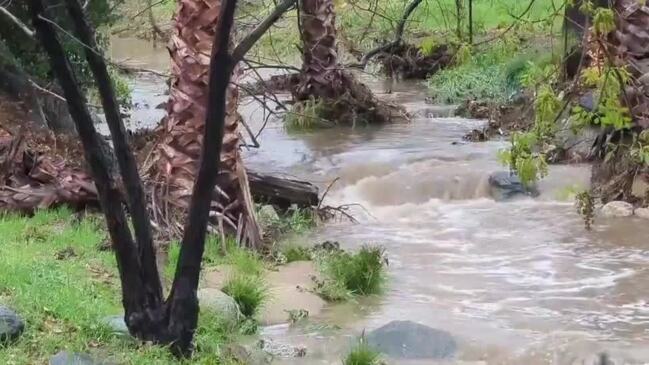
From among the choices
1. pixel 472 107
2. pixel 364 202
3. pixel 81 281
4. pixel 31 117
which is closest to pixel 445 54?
pixel 472 107

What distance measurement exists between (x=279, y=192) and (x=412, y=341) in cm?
423

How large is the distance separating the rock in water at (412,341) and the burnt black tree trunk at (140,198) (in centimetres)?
152

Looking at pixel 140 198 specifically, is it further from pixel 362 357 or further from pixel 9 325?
pixel 362 357

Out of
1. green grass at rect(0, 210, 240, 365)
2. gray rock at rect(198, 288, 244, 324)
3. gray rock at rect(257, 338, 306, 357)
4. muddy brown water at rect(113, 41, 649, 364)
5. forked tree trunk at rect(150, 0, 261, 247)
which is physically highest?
forked tree trunk at rect(150, 0, 261, 247)

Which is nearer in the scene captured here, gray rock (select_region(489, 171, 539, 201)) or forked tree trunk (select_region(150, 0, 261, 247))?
forked tree trunk (select_region(150, 0, 261, 247))

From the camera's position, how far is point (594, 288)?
8547 millimetres

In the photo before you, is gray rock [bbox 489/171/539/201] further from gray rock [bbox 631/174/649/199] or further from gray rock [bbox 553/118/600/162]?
gray rock [bbox 631/174/649/199]

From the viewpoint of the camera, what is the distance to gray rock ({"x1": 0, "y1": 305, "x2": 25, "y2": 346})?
529 centimetres

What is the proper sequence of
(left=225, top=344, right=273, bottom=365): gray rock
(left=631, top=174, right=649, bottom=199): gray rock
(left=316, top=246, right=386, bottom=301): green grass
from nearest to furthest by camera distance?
(left=225, top=344, right=273, bottom=365): gray rock
(left=316, top=246, right=386, bottom=301): green grass
(left=631, top=174, right=649, bottom=199): gray rock

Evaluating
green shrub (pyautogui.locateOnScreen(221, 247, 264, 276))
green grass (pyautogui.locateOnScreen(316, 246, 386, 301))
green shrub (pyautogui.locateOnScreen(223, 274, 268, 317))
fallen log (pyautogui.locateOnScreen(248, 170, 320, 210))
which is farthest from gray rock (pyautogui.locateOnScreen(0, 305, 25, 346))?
fallen log (pyautogui.locateOnScreen(248, 170, 320, 210))

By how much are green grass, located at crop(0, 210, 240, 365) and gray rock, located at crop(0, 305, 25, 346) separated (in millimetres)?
44

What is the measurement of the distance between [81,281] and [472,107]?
1197cm

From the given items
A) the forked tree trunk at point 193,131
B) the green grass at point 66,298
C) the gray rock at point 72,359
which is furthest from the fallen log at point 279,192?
the gray rock at point 72,359

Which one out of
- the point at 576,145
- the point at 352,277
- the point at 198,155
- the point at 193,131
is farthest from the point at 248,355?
the point at 576,145
